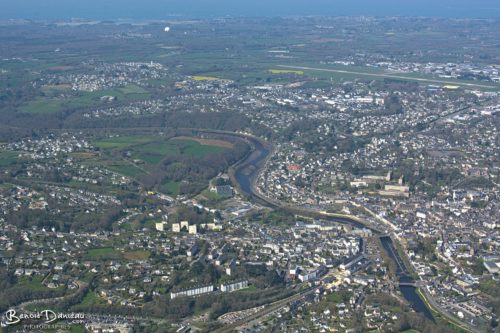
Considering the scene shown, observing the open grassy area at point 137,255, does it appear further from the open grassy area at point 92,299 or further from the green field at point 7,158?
the green field at point 7,158

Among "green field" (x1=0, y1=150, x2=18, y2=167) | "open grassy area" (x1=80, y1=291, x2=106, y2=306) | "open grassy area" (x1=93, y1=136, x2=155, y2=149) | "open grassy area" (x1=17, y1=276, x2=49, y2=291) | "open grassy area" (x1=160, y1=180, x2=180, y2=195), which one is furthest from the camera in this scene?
"open grassy area" (x1=93, y1=136, x2=155, y2=149)

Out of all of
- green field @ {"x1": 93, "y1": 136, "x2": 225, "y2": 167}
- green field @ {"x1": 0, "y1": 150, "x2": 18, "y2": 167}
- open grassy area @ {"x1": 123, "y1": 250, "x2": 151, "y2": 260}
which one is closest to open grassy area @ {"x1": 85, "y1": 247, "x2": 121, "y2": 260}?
open grassy area @ {"x1": 123, "y1": 250, "x2": 151, "y2": 260}

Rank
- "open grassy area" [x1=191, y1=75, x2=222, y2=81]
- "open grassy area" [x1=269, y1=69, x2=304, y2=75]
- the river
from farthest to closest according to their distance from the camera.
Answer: "open grassy area" [x1=269, y1=69, x2=304, y2=75] → "open grassy area" [x1=191, y1=75, x2=222, y2=81] → the river

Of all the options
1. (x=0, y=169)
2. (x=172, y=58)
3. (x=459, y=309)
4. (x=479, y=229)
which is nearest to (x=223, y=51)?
(x=172, y=58)

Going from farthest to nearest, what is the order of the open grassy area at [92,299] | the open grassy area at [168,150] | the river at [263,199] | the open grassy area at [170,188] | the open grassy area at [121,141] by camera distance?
the open grassy area at [121,141], the open grassy area at [168,150], the open grassy area at [170,188], the river at [263,199], the open grassy area at [92,299]

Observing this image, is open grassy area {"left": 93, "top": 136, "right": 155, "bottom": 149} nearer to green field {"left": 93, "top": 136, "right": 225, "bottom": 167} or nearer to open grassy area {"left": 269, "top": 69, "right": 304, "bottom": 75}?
green field {"left": 93, "top": 136, "right": 225, "bottom": 167}

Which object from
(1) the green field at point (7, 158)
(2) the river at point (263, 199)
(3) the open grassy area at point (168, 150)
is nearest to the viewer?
(2) the river at point (263, 199)

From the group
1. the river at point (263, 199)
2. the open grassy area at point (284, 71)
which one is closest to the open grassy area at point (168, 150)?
the river at point (263, 199)

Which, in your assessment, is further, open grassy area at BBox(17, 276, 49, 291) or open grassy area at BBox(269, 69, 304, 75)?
open grassy area at BBox(269, 69, 304, 75)
